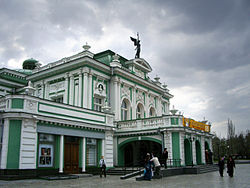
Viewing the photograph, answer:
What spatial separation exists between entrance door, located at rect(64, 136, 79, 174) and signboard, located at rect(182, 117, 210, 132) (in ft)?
30.7

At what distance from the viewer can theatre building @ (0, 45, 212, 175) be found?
53.1 ft

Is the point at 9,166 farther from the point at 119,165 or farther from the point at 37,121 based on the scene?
the point at 119,165

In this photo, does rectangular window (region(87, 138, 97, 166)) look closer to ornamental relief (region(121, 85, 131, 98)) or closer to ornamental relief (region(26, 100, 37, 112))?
ornamental relief (region(26, 100, 37, 112))

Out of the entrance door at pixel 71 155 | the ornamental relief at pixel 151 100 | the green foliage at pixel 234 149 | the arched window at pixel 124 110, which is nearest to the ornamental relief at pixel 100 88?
the arched window at pixel 124 110

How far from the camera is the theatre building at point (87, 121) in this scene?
637 inches

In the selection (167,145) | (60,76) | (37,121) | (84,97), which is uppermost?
(60,76)

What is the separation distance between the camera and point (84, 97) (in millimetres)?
25297

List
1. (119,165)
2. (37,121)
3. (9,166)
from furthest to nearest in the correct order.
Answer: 1. (119,165)
2. (37,121)
3. (9,166)

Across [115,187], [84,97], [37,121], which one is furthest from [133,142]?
[115,187]

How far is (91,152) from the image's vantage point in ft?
70.6

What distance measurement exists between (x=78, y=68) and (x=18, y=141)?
39.3ft

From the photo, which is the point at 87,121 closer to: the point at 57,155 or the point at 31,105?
the point at 57,155

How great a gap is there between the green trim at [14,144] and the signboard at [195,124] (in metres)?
13.4

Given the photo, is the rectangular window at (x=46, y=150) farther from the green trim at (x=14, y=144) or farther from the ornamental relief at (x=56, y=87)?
the ornamental relief at (x=56, y=87)
